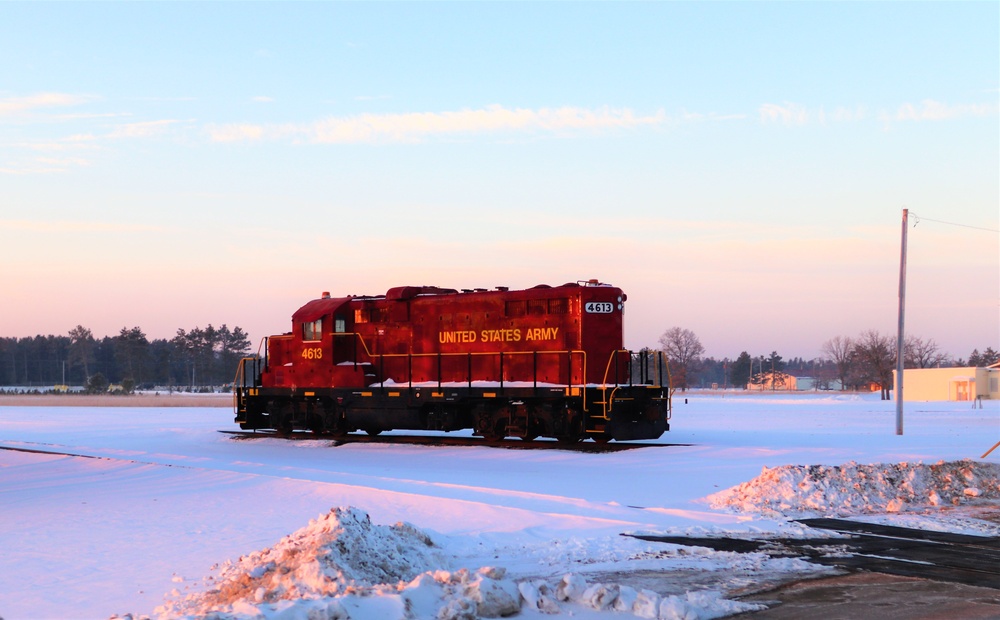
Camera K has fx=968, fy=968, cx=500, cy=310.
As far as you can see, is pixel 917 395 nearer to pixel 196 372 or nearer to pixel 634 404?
pixel 634 404

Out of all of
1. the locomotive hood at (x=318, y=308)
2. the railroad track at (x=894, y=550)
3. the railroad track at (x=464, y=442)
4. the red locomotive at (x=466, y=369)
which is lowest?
the railroad track at (x=464, y=442)

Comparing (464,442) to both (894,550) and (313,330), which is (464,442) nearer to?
(313,330)

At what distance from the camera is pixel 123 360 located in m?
147

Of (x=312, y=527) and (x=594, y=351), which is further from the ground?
(x=594, y=351)

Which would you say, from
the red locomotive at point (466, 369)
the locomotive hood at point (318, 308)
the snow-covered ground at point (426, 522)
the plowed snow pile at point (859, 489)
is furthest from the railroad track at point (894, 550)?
the locomotive hood at point (318, 308)

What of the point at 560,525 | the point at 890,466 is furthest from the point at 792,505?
the point at 560,525

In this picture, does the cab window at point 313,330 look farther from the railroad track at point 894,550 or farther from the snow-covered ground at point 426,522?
the railroad track at point 894,550

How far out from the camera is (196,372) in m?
148

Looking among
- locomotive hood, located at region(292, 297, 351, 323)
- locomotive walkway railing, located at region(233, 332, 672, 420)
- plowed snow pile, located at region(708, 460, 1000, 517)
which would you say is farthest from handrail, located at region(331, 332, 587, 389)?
plowed snow pile, located at region(708, 460, 1000, 517)

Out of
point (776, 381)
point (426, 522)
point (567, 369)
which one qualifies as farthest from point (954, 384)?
point (776, 381)

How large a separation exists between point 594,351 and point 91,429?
895 inches

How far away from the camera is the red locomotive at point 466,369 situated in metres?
23.5

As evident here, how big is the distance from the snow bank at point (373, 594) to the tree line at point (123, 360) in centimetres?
9932

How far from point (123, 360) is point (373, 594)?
492 feet
